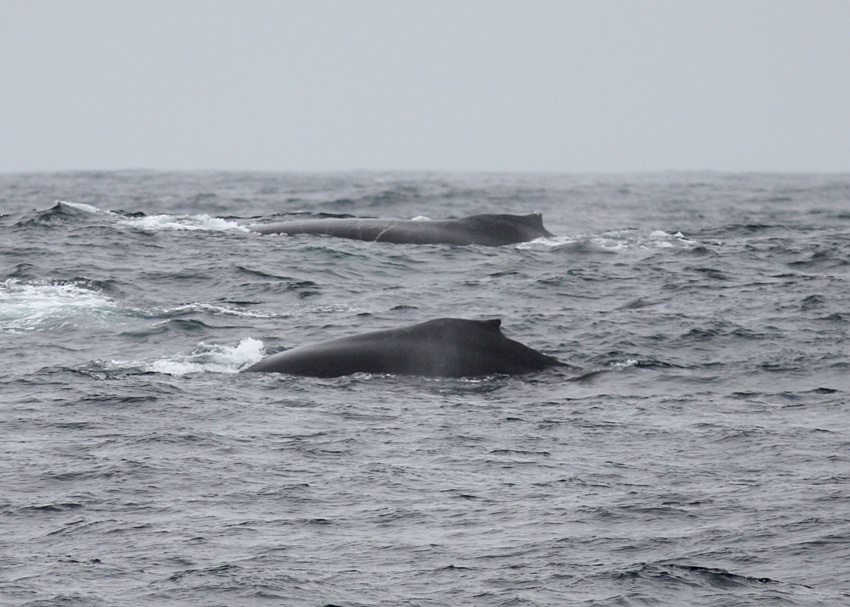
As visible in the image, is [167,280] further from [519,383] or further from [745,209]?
[745,209]

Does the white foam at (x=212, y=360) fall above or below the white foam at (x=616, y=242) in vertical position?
below

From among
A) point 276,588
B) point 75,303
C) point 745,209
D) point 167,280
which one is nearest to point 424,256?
point 167,280

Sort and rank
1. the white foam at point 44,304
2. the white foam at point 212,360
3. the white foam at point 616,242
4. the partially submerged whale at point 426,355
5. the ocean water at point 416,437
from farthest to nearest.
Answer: the white foam at point 616,242 < the white foam at point 44,304 < the white foam at point 212,360 < the partially submerged whale at point 426,355 < the ocean water at point 416,437

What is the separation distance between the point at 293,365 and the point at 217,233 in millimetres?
14809

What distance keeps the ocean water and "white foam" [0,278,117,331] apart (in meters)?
0.08

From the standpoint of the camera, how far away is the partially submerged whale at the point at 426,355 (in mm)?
16312

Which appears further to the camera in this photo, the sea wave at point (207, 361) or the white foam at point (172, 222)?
the white foam at point (172, 222)

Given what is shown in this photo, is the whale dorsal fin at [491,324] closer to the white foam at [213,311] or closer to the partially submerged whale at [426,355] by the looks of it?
the partially submerged whale at [426,355]

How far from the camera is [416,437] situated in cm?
1380

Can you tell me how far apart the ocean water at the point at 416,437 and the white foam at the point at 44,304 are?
83mm

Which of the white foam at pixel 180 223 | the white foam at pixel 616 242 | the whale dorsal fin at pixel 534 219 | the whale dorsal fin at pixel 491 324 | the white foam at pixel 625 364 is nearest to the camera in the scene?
the whale dorsal fin at pixel 491 324

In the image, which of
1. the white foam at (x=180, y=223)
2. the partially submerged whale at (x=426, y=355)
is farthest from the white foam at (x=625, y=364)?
the white foam at (x=180, y=223)

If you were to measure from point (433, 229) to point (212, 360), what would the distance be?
12.7 meters

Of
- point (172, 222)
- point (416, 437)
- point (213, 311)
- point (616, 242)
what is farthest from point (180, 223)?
point (416, 437)
